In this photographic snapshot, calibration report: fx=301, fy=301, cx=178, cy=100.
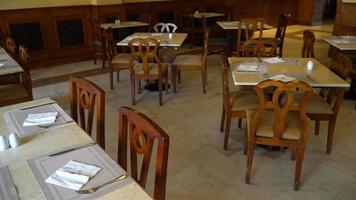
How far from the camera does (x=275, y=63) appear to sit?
289cm

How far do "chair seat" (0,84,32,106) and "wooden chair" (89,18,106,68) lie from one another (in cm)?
234

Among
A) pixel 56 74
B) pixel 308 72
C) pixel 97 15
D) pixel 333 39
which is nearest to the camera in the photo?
pixel 308 72

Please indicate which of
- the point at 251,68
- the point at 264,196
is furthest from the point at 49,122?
the point at 251,68

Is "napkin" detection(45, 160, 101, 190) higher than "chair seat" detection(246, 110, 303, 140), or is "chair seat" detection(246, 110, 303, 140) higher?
"napkin" detection(45, 160, 101, 190)

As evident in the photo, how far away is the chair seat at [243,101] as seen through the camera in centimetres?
256

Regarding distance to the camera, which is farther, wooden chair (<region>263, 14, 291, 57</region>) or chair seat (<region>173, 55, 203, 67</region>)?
wooden chair (<region>263, 14, 291, 57</region>)

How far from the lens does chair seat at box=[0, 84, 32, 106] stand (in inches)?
108

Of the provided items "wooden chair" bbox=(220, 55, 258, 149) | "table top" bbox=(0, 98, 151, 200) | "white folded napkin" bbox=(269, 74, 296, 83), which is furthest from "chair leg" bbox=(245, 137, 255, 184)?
"table top" bbox=(0, 98, 151, 200)

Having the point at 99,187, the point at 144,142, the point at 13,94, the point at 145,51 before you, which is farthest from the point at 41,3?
the point at 99,187

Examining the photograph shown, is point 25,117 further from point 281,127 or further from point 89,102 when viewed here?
point 281,127

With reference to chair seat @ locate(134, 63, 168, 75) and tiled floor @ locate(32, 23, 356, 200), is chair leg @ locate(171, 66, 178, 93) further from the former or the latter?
chair seat @ locate(134, 63, 168, 75)

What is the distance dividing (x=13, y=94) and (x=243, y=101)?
214 centimetres

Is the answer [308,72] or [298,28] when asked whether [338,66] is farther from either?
[298,28]

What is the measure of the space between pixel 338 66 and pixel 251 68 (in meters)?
0.76
